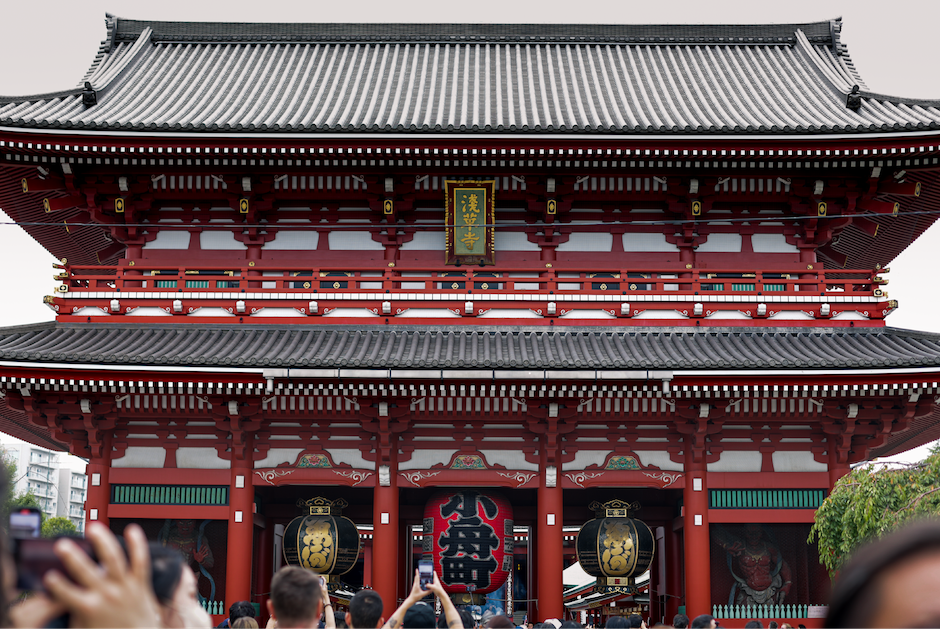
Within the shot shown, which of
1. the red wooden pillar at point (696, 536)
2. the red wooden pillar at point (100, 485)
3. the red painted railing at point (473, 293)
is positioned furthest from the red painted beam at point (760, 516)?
the red wooden pillar at point (100, 485)

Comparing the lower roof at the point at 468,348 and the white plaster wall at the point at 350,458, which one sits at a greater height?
the lower roof at the point at 468,348

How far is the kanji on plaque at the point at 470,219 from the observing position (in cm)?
1667

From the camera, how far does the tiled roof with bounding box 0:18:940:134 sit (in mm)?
17266

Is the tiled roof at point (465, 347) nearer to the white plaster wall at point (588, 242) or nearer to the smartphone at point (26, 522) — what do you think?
the white plaster wall at point (588, 242)

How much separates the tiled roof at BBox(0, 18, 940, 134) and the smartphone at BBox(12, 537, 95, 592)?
14.3 meters

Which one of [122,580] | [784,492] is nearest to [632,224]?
Result: [784,492]

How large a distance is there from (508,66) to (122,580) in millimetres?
21002

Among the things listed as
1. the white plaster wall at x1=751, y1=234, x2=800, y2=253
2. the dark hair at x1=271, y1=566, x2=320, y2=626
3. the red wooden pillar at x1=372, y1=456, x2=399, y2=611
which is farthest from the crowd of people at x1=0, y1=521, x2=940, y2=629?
the white plaster wall at x1=751, y1=234, x2=800, y2=253

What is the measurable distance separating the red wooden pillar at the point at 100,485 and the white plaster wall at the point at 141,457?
25 cm

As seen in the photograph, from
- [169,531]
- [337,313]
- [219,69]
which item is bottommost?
[169,531]

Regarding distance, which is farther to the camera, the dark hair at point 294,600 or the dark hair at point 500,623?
the dark hair at point 500,623

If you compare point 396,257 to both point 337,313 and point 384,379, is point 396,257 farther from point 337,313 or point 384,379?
point 384,379

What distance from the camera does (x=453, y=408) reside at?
15117 millimetres

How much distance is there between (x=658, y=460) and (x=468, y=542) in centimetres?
377
